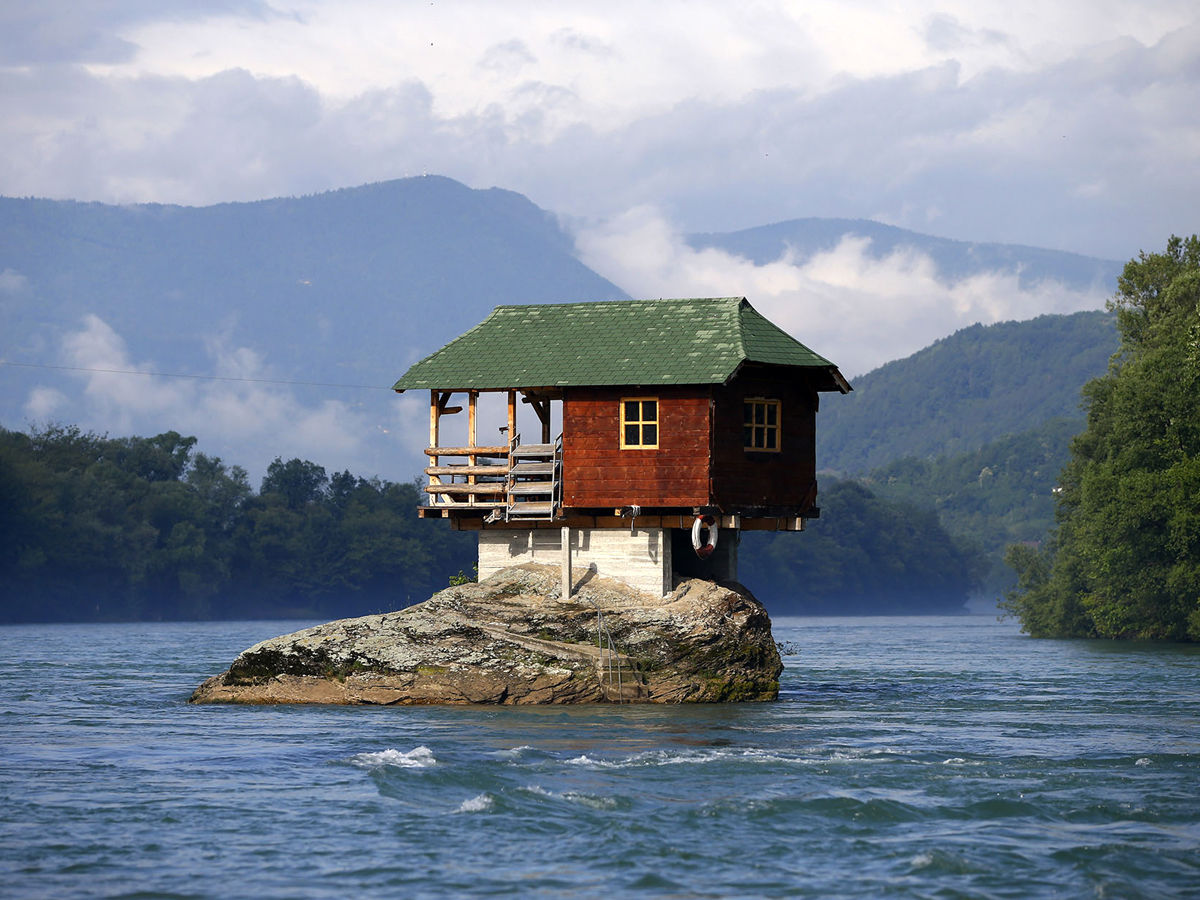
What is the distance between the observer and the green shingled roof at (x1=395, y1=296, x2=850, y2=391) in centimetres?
3672

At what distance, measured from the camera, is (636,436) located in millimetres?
37031

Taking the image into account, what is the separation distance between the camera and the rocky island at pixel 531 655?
35.2 meters

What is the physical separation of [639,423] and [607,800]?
15.2 metres

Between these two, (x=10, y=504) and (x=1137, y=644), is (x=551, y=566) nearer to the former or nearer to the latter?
(x=1137, y=644)

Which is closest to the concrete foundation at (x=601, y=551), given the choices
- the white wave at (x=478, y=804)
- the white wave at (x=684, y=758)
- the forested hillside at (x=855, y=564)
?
the white wave at (x=684, y=758)

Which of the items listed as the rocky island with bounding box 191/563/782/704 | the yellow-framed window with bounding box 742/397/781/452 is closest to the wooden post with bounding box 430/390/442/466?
the rocky island with bounding box 191/563/782/704

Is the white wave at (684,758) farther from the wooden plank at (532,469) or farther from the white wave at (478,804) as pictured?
the wooden plank at (532,469)

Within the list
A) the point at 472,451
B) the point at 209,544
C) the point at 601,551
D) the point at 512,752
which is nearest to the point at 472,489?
the point at 472,451

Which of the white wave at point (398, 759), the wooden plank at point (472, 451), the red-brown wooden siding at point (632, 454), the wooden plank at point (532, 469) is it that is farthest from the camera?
the wooden plank at point (472, 451)

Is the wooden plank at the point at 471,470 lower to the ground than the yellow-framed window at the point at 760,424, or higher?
lower

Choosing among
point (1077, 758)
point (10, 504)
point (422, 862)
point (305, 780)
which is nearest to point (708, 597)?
point (1077, 758)

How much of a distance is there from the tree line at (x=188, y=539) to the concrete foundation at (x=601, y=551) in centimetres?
8758

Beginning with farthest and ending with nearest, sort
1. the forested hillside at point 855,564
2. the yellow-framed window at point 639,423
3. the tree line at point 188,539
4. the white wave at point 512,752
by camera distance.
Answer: the forested hillside at point 855,564 → the tree line at point 188,539 → the yellow-framed window at point 639,423 → the white wave at point 512,752

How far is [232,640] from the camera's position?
88.7m
